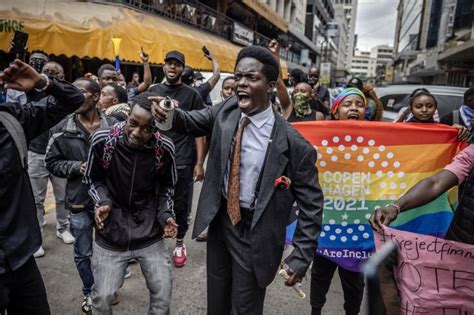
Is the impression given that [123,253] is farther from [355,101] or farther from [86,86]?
[355,101]

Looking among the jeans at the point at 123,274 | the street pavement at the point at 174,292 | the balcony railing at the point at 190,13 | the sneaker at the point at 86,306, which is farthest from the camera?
the balcony railing at the point at 190,13

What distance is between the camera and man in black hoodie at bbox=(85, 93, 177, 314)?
7.97ft

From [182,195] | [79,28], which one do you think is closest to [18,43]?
[182,195]

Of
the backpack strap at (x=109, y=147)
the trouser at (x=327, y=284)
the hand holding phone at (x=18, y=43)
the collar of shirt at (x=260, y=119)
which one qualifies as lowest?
the trouser at (x=327, y=284)

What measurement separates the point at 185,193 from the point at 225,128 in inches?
82.1

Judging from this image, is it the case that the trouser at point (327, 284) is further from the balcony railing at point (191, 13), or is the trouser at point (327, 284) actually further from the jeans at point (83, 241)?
the balcony railing at point (191, 13)

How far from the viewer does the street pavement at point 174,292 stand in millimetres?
3361

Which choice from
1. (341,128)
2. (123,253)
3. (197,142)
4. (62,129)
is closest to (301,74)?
(197,142)

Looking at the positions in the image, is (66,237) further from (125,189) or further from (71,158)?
(125,189)

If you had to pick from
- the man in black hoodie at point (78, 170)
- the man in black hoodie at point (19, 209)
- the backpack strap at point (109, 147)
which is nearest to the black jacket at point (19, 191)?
the man in black hoodie at point (19, 209)

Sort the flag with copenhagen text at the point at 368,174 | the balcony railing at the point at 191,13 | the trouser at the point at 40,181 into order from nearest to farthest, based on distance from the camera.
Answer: the flag with copenhagen text at the point at 368,174 → the trouser at the point at 40,181 → the balcony railing at the point at 191,13

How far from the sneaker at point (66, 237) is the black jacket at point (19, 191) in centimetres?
244

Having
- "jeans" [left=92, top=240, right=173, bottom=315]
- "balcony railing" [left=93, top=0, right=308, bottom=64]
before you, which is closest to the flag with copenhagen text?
"jeans" [left=92, top=240, right=173, bottom=315]

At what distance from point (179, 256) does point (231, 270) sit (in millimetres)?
1927
